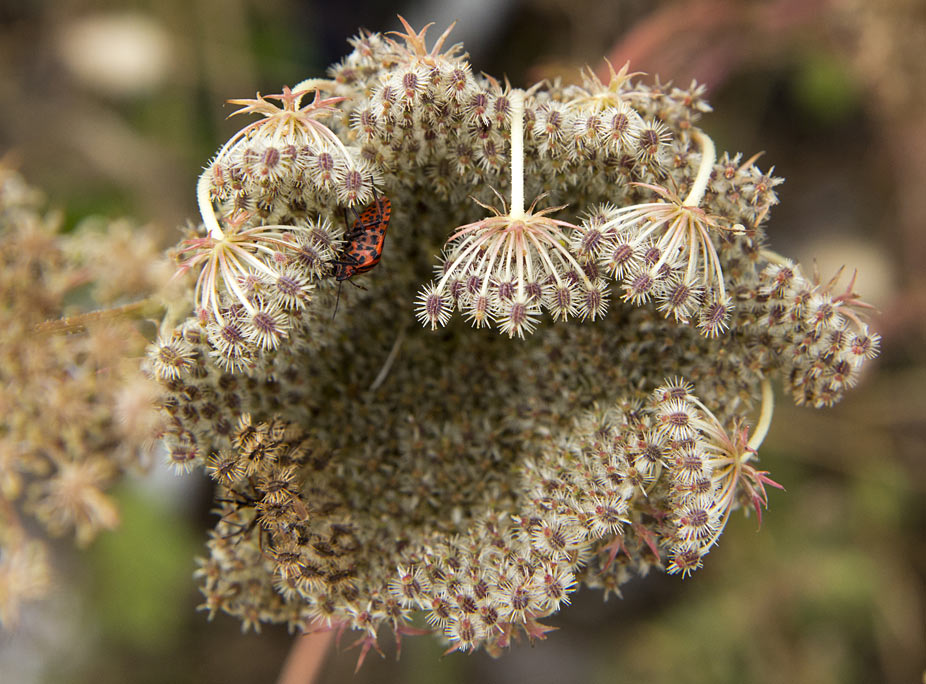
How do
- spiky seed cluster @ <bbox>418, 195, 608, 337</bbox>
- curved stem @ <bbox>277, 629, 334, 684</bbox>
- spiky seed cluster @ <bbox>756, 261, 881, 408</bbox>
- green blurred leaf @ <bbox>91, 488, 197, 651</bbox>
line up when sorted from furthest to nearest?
green blurred leaf @ <bbox>91, 488, 197, 651</bbox> < curved stem @ <bbox>277, 629, 334, 684</bbox> < spiky seed cluster @ <bbox>756, 261, 881, 408</bbox> < spiky seed cluster @ <bbox>418, 195, 608, 337</bbox>

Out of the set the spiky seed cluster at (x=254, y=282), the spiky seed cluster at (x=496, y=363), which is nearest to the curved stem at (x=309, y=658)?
the spiky seed cluster at (x=496, y=363)

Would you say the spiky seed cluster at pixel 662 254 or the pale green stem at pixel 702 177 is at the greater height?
the pale green stem at pixel 702 177

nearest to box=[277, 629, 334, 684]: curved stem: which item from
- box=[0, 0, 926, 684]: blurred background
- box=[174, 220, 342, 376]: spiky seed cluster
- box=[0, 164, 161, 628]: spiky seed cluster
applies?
box=[0, 164, 161, 628]: spiky seed cluster

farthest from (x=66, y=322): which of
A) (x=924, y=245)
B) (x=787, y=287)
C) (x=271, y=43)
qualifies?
(x=924, y=245)

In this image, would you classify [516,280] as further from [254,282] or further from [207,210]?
[207,210]

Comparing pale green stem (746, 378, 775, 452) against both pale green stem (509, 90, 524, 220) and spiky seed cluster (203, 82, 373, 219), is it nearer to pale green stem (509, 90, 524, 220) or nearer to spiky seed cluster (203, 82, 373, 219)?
pale green stem (509, 90, 524, 220)

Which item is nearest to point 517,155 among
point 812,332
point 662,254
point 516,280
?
point 516,280

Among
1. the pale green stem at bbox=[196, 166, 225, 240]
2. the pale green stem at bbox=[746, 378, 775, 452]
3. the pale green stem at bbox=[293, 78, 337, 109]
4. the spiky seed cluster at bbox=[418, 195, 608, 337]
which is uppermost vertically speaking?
the pale green stem at bbox=[293, 78, 337, 109]

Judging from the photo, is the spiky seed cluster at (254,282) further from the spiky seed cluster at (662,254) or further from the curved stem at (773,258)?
the curved stem at (773,258)

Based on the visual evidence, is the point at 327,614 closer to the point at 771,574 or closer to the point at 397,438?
the point at 397,438
